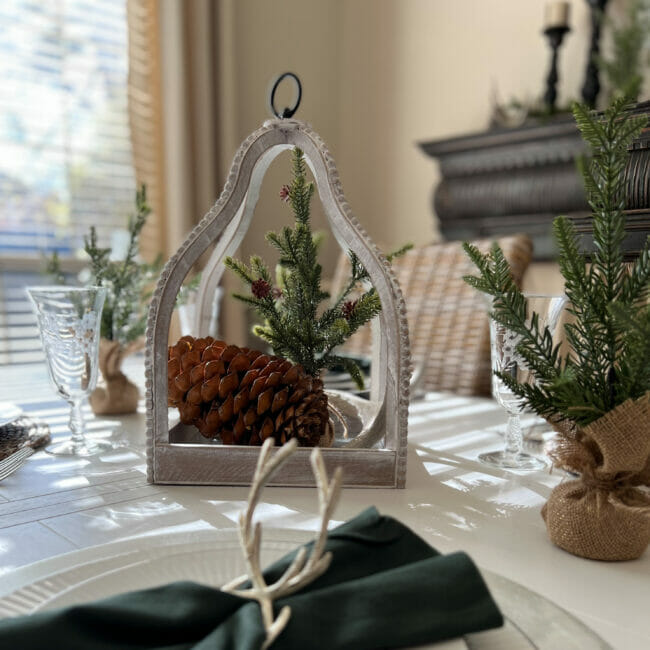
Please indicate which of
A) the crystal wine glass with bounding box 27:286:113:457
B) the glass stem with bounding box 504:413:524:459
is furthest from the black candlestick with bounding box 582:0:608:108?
the crystal wine glass with bounding box 27:286:113:457

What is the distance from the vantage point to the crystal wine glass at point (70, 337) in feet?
2.47

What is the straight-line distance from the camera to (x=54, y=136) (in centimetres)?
254

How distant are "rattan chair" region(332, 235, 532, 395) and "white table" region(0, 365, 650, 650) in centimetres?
85

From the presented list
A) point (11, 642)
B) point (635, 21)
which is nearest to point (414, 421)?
point (11, 642)

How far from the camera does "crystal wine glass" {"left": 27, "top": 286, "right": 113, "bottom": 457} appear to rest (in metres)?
0.75

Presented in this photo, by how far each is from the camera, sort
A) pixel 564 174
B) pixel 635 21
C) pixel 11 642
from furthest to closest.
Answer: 1. pixel 564 174
2. pixel 635 21
3. pixel 11 642

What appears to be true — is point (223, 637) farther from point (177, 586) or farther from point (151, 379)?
point (151, 379)

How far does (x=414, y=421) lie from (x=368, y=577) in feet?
2.14

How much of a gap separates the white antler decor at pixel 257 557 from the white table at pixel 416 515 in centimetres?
19

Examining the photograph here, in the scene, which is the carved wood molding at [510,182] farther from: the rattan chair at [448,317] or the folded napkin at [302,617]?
the folded napkin at [302,617]

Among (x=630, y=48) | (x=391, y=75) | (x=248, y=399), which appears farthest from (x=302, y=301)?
(x=391, y=75)

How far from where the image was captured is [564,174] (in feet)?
Result: 7.06

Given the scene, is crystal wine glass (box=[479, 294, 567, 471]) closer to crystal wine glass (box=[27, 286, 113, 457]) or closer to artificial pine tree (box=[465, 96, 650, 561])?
artificial pine tree (box=[465, 96, 650, 561])

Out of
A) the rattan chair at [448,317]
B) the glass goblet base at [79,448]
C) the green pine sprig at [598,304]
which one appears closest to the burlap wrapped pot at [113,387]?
the glass goblet base at [79,448]
